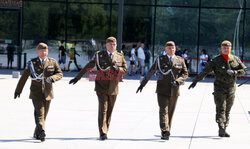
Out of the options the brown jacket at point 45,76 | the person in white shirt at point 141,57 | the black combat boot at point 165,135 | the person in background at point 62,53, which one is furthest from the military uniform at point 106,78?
the person in background at point 62,53

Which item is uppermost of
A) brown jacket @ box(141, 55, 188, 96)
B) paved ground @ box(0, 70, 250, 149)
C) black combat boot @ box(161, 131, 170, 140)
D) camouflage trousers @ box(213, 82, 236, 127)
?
brown jacket @ box(141, 55, 188, 96)

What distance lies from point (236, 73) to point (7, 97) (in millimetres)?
7014

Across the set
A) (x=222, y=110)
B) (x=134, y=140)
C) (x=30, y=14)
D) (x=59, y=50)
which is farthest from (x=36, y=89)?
(x=30, y=14)

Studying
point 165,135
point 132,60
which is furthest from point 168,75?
point 132,60

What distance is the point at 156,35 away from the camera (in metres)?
25.1

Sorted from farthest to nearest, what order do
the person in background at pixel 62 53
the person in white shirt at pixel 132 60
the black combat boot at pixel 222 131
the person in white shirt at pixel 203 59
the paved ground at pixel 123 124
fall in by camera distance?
the person in background at pixel 62 53, the person in white shirt at pixel 132 60, the person in white shirt at pixel 203 59, the black combat boot at pixel 222 131, the paved ground at pixel 123 124

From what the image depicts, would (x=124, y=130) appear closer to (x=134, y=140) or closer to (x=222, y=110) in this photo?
(x=134, y=140)

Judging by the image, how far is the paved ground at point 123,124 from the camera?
7.67m

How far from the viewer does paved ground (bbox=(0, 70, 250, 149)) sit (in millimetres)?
7668

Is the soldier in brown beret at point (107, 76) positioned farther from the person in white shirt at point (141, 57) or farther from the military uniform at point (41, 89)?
the person in white shirt at point (141, 57)

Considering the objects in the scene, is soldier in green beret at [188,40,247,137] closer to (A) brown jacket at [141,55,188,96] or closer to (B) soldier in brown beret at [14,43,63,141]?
(A) brown jacket at [141,55,188,96]

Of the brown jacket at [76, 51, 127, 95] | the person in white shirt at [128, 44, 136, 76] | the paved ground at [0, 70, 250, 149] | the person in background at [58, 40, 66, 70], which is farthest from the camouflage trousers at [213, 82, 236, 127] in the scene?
the person in background at [58, 40, 66, 70]

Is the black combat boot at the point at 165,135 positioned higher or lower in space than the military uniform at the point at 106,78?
lower

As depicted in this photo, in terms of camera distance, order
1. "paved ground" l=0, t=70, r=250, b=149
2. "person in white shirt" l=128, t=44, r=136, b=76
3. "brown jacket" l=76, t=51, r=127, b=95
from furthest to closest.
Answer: "person in white shirt" l=128, t=44, r=136, b=76
"brown jacket" l=76, t=51, r=127, b=95
"paved ground" l=0, t=70, r=250, b=149
